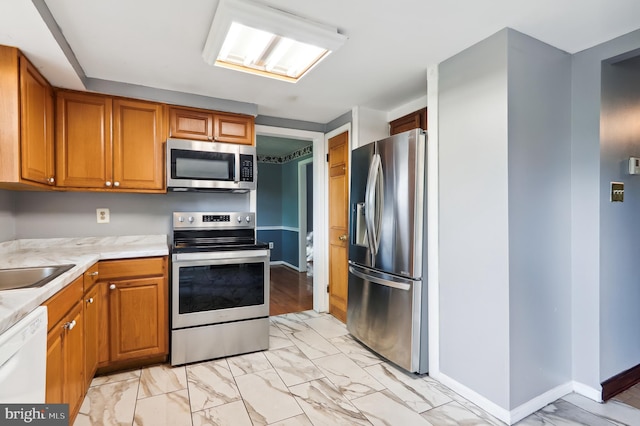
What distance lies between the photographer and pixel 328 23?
1700 mm

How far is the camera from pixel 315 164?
3.74 m

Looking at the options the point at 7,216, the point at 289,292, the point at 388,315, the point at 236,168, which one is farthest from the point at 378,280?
the point at 7,216

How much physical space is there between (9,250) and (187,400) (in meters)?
1.67

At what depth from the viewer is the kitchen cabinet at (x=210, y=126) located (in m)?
2.65

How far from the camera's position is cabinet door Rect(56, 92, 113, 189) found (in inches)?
90.7

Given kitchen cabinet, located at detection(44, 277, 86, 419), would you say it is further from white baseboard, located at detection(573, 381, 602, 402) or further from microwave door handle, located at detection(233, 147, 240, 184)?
white baseboard, located at detection(573, 381, 602, 402)

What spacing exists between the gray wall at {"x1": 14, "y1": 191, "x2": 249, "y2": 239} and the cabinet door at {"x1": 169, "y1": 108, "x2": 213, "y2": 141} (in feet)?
1.82

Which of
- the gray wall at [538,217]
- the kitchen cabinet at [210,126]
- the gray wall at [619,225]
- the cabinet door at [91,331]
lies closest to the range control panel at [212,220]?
the kitchen cabinet at [210,126]

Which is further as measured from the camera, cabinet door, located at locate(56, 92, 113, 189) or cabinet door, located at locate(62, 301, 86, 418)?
cabinet door, located at locate(56, 92, 113, 189)

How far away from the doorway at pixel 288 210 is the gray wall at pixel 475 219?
2.47 m

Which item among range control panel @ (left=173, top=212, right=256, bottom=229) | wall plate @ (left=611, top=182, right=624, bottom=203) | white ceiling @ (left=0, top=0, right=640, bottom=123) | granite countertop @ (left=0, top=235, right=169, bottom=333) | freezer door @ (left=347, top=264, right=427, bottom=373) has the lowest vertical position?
freezer door @ (left=347, top=264, right=427, bottom=373)

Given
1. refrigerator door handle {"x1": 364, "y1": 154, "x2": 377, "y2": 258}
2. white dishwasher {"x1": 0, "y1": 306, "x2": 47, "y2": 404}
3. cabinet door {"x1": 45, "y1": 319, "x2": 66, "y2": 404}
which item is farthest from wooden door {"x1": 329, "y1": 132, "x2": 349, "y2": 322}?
white dishwasher {"x1": 0, "y1": 306, "x2": 47, "y2": 404}

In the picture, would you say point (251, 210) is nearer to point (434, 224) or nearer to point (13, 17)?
point (434, 224)

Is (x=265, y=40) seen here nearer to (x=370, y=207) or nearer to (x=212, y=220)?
(x=370, y=207)
